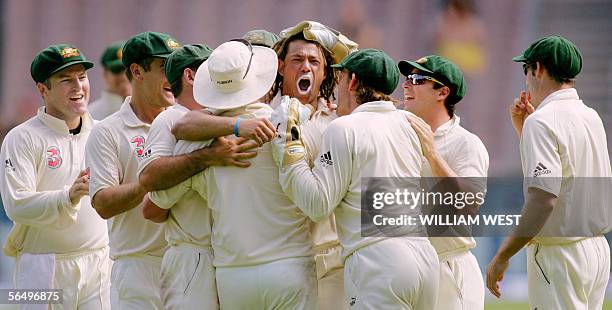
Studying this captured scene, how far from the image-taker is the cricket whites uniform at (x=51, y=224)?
6.45 m

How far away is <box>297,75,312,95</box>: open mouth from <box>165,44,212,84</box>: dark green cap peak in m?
0.49

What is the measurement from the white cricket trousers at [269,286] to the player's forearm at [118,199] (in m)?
0.64

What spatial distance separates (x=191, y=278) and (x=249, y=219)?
426 millimetres

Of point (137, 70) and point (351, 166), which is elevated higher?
point (137, 70)

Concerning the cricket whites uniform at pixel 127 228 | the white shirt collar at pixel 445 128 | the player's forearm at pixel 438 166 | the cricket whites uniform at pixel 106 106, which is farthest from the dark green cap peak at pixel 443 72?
the cricket whites uniform at pixel 106 106

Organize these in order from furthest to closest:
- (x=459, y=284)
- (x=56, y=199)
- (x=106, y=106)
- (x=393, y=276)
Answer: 1. (x=106, y=106)
2. (x=56, y=199)
3. (x=459, y=284)
4. (x=393, y=276)

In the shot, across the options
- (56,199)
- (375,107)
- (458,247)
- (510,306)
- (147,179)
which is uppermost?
(375,107)

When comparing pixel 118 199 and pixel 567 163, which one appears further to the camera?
pixel 567 163

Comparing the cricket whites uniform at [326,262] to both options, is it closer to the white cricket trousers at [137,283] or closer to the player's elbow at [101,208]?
the white cricket trousers at [137,283]

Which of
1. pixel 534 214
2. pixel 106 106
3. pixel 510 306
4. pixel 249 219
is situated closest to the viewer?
pixel 249 219

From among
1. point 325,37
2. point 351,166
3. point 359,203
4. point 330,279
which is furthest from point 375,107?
point 330,279

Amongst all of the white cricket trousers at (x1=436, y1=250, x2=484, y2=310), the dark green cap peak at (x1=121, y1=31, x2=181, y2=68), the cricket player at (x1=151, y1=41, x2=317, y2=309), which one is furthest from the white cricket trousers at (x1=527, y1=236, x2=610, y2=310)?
the dark green cap peak at (x1=121, y1=31, x2=181, y2=68)

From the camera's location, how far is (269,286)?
17.2ft

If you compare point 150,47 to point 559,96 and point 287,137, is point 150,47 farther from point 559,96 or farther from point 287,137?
point 559,96
